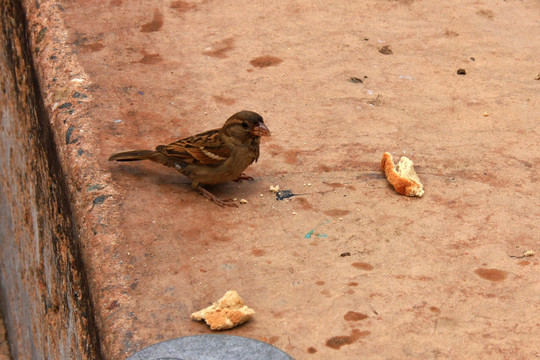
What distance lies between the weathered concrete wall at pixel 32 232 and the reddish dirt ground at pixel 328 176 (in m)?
0.44

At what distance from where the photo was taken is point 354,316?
3.33 m

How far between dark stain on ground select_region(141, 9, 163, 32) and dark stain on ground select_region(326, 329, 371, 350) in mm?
3869

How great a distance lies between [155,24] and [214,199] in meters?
2.64

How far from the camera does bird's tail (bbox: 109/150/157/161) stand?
436 cm

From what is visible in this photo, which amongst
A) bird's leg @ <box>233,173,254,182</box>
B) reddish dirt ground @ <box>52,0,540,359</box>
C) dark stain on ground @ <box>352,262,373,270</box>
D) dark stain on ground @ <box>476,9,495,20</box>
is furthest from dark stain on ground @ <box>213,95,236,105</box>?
dark stain on ground @ <box>476,9,495,20</box>

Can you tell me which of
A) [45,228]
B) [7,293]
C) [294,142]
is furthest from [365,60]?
[7,293]

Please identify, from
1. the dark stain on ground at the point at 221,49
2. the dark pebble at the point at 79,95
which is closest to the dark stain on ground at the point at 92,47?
the dark pebble at the point at 79,95

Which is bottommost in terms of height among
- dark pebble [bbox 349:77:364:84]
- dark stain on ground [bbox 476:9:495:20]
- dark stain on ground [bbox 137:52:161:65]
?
dark pebble [bbox 349:77:364:84]

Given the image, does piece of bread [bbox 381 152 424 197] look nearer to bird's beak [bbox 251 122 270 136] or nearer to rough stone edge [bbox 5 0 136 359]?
bird's beak [bbox 251 122 270 136]

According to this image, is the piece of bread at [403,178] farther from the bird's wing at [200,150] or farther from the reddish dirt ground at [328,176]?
the bird's wing at [200,150]

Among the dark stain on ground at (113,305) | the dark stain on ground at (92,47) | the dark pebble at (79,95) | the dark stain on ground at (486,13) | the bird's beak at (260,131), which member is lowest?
the dark stain on ground at (113,305)

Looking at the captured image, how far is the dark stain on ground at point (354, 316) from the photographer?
331 cm

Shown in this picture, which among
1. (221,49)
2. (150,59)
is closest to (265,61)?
(221,49)

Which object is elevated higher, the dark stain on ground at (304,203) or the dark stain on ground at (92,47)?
the dark stain on ground at (92,47)
